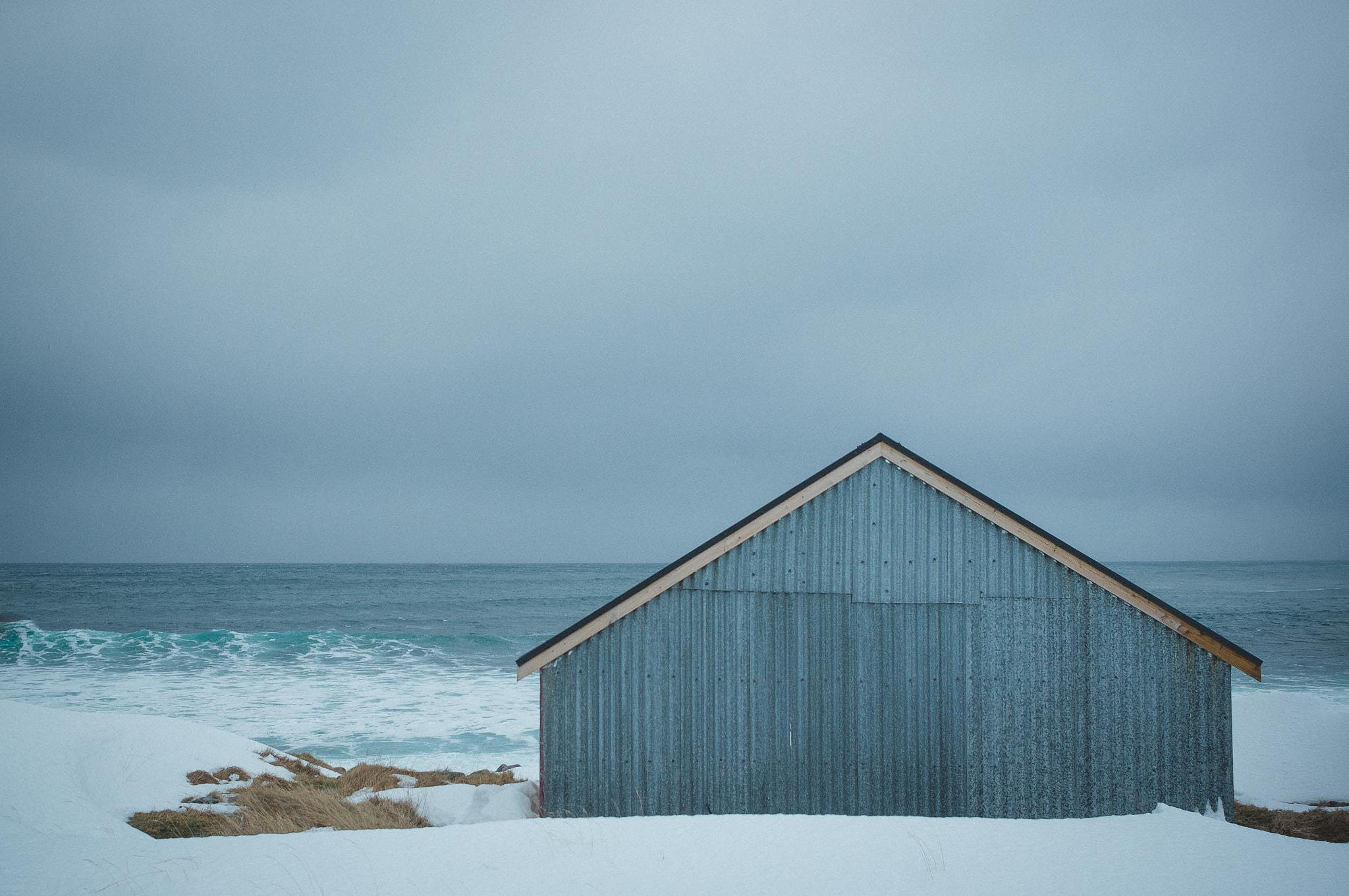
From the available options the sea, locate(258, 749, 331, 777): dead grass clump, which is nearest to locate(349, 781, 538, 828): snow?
locate(258, 749, 331, 777): dead grass clump

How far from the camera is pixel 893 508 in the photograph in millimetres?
9703

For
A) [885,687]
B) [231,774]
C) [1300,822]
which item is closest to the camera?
[885,687]

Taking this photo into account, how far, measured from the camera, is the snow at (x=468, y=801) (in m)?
11.3

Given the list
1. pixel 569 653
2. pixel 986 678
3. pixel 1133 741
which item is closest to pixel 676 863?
pixel 569 653

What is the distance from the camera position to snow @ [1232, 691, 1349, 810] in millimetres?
16828

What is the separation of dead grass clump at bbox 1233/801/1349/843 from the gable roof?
217 inches

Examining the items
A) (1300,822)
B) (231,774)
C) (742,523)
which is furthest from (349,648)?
(1300,822)

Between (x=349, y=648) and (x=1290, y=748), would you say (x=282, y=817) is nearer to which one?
(x=1290, y=748)

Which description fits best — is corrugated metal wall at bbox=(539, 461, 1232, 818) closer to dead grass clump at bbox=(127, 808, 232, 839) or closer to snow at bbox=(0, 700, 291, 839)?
dead grass clump at bbox=(127, 808, 232, 839)

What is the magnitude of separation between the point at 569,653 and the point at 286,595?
63.7 metres

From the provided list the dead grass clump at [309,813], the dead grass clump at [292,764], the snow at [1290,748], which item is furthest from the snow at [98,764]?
the snow at [1290,748]

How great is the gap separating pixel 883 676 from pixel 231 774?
13.2 meters

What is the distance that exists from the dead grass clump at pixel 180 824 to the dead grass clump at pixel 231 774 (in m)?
2.19

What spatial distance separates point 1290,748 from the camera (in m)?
20.4
